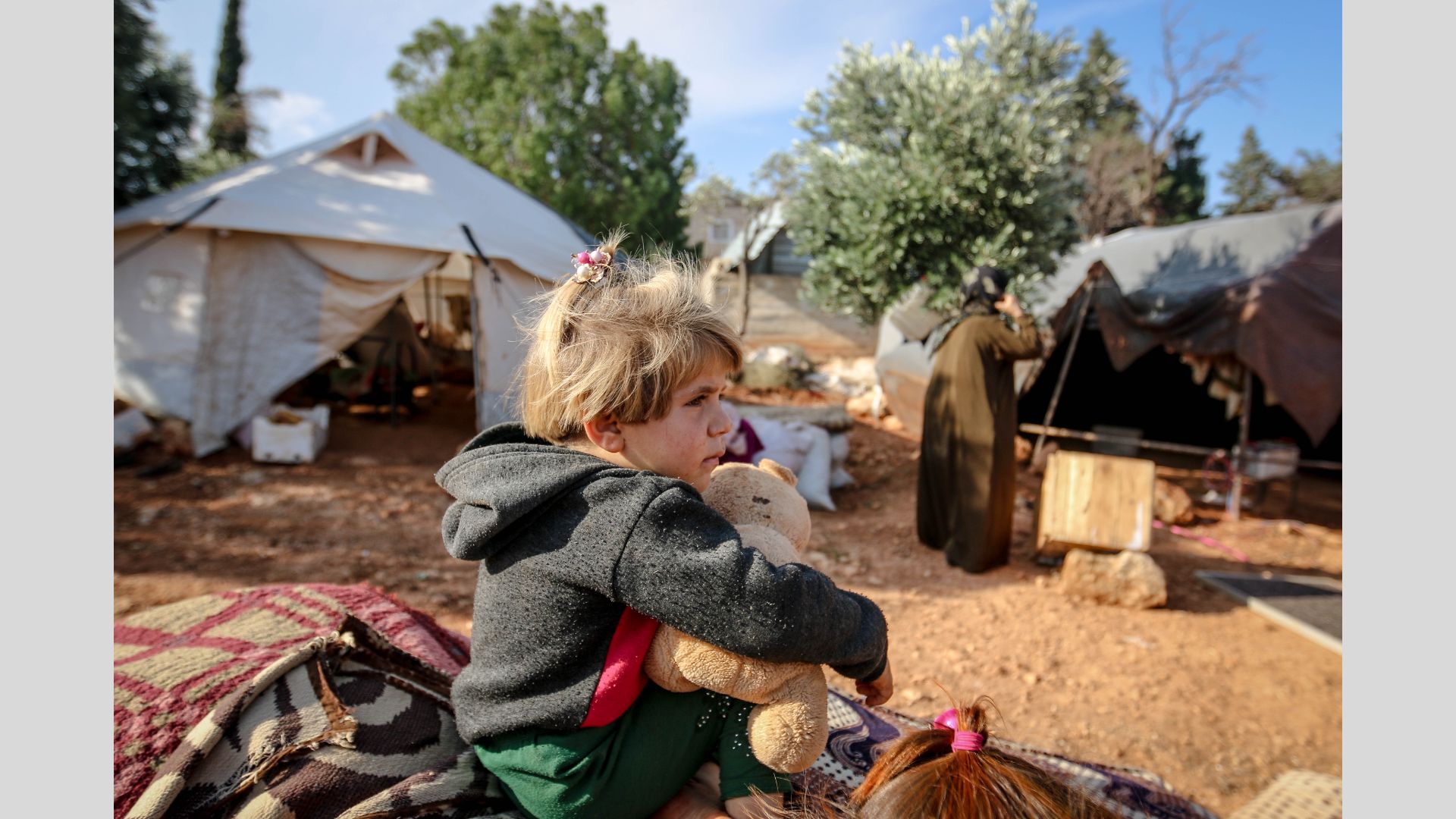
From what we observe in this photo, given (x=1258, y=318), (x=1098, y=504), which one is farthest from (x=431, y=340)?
(x=1258, y=318)

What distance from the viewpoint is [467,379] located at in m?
14.3

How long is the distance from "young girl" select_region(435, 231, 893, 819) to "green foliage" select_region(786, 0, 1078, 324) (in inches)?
270

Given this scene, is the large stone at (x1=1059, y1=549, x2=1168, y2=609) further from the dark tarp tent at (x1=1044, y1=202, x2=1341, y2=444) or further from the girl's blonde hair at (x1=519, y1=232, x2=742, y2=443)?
the girl's blonde hair at (x1=519, y1=232, x2=742, y2=443)

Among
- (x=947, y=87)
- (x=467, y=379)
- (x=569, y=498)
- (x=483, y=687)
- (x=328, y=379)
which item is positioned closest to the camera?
(x=569, y=498)

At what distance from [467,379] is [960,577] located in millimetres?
10901

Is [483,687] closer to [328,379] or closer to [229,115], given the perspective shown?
[328,379]

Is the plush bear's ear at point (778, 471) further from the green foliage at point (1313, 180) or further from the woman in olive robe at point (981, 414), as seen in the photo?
the green foliage at point (1313, 180)

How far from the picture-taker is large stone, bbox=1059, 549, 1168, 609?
17.5ft

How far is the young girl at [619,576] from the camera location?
1211mm

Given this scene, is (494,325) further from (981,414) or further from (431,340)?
(981,414)

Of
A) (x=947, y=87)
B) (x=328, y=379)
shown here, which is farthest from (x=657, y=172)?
(x=947, y=87)

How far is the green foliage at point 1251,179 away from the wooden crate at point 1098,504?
28053 mm

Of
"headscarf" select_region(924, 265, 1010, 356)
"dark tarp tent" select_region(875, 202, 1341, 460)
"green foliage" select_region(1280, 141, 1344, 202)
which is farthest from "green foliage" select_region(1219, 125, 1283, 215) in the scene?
"headscarf" select_region(924, 265, 1010, 356)

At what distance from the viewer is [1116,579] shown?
5.39 metres
